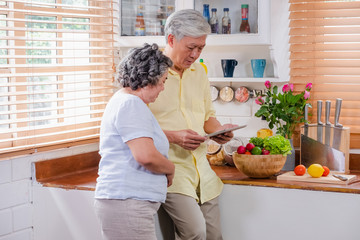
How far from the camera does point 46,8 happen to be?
3160 mm

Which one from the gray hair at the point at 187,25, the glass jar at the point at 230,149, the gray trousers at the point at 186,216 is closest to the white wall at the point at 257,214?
the gray trousers at the point at 186,216

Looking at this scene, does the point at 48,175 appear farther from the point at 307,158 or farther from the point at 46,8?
the point at 307,158

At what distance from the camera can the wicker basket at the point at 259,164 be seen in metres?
2.97

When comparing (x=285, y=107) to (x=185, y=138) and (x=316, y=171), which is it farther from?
(x=185, y=138)

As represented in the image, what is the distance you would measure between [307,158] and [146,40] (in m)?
1.22

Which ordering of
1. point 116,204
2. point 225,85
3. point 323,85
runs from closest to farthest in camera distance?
point 116,204
point 323,85
point 225,85

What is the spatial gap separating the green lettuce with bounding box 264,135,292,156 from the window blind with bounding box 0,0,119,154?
42.3 inches

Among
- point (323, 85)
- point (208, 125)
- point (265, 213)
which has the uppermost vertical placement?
point (323, 85)

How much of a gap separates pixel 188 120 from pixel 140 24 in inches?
40.5

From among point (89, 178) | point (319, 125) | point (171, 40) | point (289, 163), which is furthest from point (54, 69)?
point (319, 125)

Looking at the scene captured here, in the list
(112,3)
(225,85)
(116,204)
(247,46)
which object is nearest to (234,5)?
(247,46)

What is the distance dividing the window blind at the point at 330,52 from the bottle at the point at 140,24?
92 centimetres

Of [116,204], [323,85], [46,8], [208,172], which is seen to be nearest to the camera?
[116,204]

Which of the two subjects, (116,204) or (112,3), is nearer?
(116,204)
